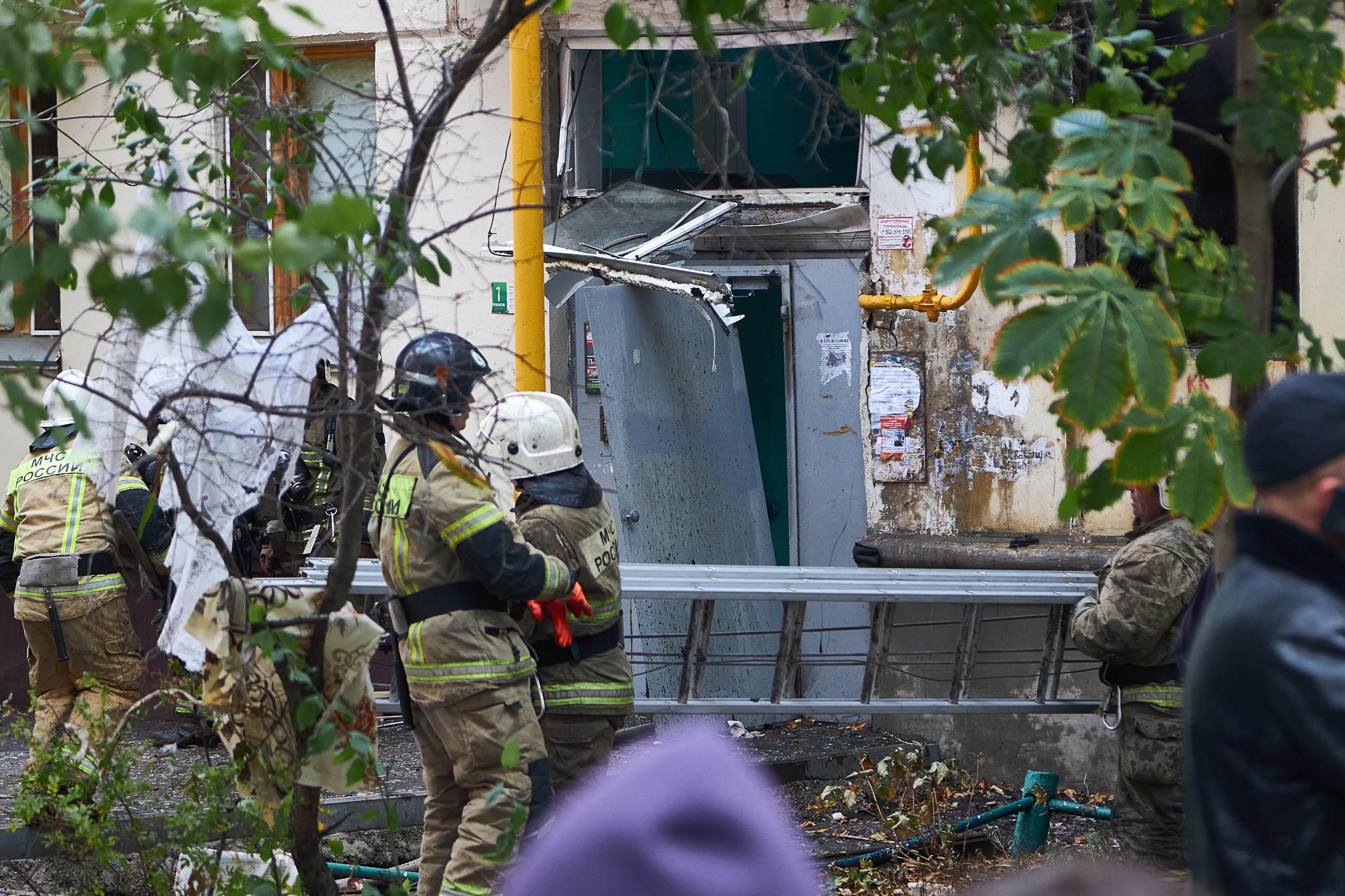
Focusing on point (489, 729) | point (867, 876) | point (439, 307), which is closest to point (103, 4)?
point (489, 729)

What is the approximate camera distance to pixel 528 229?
533 cm

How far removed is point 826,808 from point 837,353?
108 inches

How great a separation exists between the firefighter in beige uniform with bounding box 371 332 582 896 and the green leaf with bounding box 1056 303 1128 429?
2.17 meters

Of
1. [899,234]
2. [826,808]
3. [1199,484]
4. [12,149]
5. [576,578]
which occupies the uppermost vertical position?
[12,149]

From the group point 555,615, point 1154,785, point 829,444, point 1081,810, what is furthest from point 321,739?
point 829,444

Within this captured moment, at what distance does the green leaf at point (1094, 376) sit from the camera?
5.90 feet

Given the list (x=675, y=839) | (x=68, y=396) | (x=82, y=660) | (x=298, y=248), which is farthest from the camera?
(x=82, y=660)

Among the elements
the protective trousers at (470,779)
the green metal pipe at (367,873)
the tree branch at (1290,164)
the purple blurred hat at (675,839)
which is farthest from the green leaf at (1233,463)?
the green metal pipe at (367,873)

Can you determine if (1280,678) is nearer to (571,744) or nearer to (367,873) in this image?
(571,744)

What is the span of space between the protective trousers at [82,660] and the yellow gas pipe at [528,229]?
2.31 meters

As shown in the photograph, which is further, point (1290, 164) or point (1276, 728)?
point (1290, 164)

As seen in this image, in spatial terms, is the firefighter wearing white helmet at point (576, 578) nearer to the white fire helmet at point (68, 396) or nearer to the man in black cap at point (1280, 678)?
the white fire helmet at point (68, 396)

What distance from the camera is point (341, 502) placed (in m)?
2.83

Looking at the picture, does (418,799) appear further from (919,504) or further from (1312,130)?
(1312,130)
